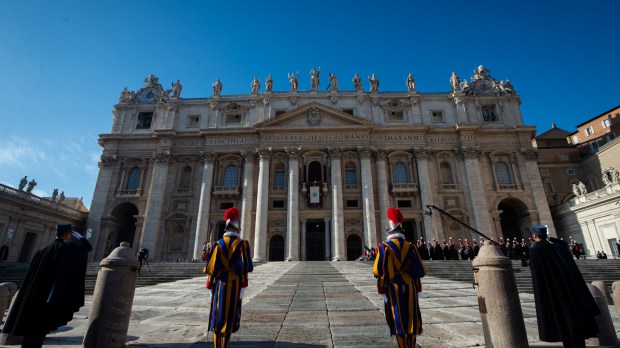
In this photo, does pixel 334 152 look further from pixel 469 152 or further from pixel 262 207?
pixel 469 152

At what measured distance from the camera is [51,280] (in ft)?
15.0

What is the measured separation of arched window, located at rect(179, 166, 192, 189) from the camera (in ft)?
107

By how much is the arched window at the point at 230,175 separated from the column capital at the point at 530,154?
29.7 m

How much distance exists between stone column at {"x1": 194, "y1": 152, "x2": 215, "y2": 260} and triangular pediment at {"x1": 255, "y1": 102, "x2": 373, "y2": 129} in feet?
20.7

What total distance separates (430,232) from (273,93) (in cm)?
2230

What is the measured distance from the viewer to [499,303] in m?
4.03

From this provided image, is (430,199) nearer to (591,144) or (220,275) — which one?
(591,144)

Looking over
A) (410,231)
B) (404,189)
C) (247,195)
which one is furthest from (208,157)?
(410,231)

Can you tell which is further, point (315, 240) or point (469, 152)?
point (469, 152)

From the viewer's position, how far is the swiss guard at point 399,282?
388 centimetres

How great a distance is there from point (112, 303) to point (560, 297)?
6.00 meters

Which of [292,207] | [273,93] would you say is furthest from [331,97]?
[292,207]

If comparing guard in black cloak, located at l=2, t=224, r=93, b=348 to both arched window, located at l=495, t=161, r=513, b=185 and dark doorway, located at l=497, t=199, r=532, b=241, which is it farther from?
arched window, located at l=495, t=161, r=513, b=185

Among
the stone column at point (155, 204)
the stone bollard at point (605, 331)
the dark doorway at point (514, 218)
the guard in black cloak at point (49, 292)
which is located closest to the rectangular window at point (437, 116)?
the dark doorway at point (514, 218)
